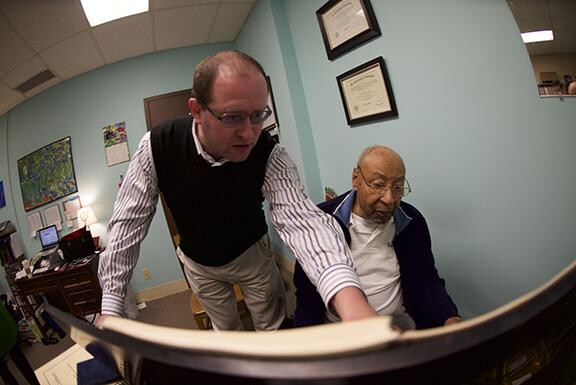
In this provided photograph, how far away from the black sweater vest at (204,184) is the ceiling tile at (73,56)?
196 cm

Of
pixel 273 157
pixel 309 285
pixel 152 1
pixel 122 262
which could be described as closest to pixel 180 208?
pixel 122 262

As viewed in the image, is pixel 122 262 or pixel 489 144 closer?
pixel 122 262

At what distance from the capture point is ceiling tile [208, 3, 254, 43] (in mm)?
2188

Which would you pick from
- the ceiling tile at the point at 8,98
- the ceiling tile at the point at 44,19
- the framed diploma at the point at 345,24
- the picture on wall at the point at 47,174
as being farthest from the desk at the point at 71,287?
the framed diploma at the point at 345,24

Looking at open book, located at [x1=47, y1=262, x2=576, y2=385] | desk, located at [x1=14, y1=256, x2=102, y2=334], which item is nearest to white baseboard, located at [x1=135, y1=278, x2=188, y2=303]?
desk, located at [x1=14, y1=256, x2=102, y2=334]

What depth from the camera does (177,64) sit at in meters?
2.69

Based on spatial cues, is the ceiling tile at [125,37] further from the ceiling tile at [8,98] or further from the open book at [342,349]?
the open book at [342,349]

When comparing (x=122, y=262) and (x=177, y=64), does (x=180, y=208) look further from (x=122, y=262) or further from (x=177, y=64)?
(x=177, y=64)

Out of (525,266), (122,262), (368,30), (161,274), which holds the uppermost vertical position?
(368,30)

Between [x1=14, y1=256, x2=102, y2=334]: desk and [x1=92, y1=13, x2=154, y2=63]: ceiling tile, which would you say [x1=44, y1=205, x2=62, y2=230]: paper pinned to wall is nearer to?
[x1=14, y1=256, x2=102, y2=334]: desk

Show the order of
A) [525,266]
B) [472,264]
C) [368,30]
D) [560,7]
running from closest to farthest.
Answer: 1. [560,7]
2. [525,266]
3. [472,264]
4. [368,30]

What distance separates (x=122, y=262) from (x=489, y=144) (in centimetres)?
128

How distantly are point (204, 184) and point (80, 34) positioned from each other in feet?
6.90

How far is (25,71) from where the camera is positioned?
2.05 meters
